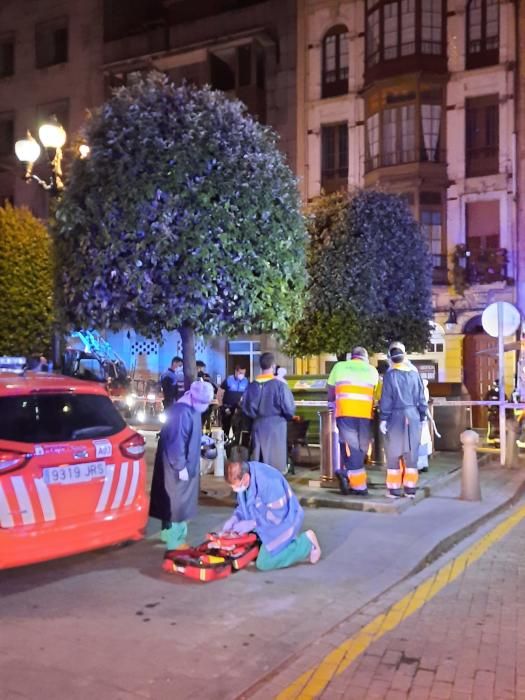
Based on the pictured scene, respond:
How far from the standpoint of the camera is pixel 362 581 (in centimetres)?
610

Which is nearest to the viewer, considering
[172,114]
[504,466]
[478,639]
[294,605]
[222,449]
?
[478,639]

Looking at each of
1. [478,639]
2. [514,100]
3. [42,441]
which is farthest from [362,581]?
[514,100]

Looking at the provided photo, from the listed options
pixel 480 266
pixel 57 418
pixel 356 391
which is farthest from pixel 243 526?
pixel 480 266

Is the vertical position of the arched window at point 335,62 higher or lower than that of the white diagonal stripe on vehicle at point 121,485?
higher

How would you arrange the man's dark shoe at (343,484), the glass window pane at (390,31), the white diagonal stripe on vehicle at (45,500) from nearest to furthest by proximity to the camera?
the white diagonal stripe on vehicle at (45,500)
the man's dark shoe at (343,484)
the glass window pane at (390,31)

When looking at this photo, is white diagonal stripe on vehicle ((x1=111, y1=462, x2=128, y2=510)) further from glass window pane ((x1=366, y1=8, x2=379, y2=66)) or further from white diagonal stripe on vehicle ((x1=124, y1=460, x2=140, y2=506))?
glass window pane ((x1=366, y1=8, x2=379, y2=66))

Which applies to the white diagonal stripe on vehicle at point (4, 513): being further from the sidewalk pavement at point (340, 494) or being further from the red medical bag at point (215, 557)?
the sidewalk pavement at point (340, 494)

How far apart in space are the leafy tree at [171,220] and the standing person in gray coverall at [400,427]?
6.03ft

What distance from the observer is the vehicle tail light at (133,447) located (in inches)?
247

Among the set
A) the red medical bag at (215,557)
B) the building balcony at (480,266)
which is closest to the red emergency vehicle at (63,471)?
the red medical bag at (215,557)

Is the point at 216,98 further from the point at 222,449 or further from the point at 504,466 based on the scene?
the point at 504,466

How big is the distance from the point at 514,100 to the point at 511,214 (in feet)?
12.2

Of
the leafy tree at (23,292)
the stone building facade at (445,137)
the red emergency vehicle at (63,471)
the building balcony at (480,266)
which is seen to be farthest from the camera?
the stone building facade at (445,137)

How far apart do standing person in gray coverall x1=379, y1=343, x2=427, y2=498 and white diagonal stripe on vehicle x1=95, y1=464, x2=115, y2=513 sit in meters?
4.09
